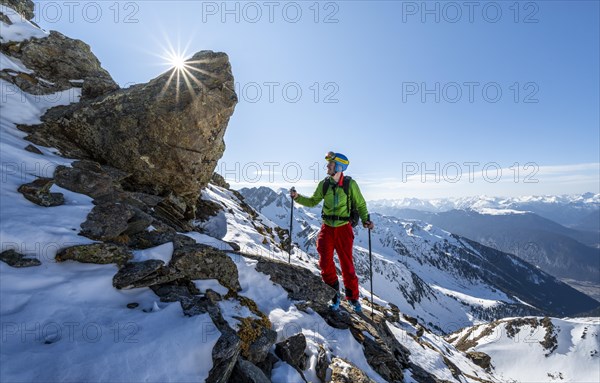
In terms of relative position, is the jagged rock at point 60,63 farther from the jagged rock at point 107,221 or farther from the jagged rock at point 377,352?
the jagged rock at point 377,352

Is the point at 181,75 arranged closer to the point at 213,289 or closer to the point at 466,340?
the point at 213,289

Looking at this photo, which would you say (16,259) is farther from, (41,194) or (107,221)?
(41,194)

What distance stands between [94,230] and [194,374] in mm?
4815

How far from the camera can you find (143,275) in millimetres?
6633

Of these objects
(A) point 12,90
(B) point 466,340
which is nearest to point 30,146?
(A) point 12,90

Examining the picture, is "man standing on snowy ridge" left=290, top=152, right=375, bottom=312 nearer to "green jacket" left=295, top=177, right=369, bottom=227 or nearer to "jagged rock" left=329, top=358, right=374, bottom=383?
"green jacket" left=295, top=177, right=369, bottom=227

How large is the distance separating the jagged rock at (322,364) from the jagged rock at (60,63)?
15.9m

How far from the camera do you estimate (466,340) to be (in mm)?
133000

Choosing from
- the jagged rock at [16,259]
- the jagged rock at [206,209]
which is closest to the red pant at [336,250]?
the jagged rock at [206,209]

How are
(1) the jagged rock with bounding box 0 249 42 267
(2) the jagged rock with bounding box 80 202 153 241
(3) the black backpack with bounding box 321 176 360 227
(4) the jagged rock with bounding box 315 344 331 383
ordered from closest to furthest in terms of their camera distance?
(1) the jagged rock with bounding box 0 249 42 267 → (4) the jagged rock with bounding box 315 344 331 383 → (2) the jagged rock with bounding box 80 202 153 241 → (3) the black backpack with bounding box 321 176 360 227

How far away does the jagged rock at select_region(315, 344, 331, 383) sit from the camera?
23.4 feet

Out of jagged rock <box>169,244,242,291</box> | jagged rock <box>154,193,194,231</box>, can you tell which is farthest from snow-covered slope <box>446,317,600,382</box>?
jagged rock <box>169,244,242,291</box>

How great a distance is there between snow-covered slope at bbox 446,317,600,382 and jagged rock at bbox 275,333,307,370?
136516 mm

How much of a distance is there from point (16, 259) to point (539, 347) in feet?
597
